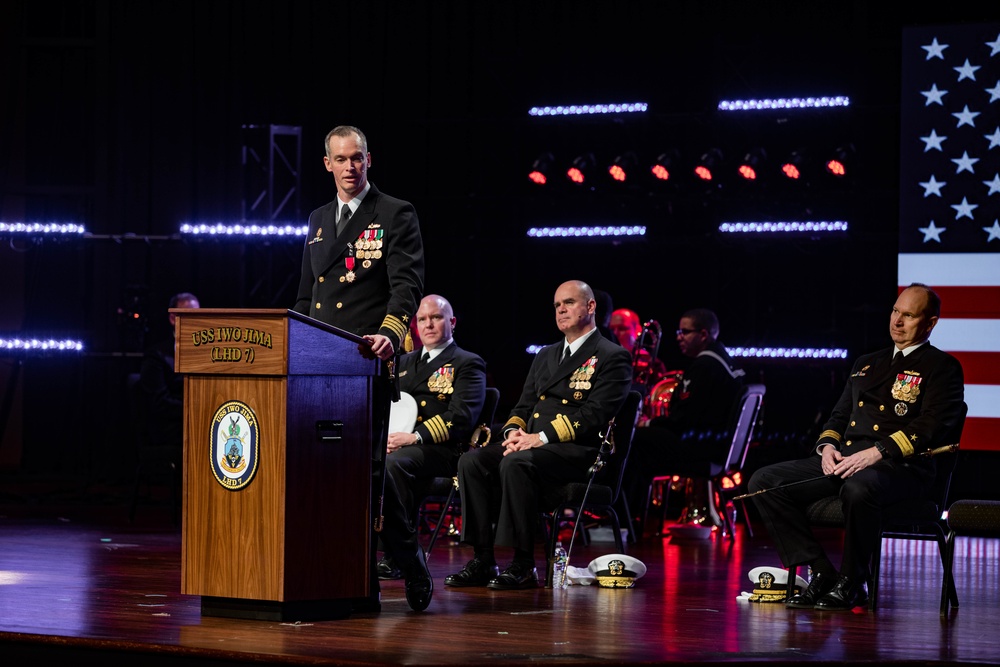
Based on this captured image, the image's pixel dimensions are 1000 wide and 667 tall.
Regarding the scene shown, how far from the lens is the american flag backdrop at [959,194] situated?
789 cm

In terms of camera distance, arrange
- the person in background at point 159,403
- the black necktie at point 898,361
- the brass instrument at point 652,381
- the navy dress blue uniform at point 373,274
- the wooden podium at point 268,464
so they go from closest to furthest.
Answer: the wooden podium at point 268,464
the navy dress blue uniform at point 373,274
the black necktie at point 898,361
the person in background at point 159,403
the brass instrument at point 652,381

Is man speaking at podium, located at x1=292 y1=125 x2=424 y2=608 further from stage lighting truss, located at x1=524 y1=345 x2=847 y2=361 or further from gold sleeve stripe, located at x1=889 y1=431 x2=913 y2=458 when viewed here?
stage lighting truss, located at x1=524 y1=345 x2=847 y2=361

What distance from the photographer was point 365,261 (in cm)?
439

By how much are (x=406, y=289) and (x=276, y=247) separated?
558 cm

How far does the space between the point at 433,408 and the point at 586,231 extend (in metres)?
4.10

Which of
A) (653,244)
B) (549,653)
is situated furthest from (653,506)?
(549,653)

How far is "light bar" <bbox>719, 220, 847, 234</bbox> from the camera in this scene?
9125mm

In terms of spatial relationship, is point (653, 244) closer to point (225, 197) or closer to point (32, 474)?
point (225, 197)

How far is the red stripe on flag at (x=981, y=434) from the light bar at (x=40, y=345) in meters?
6.14

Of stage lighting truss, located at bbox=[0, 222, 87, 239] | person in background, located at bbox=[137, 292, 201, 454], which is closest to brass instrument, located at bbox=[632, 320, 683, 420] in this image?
person in background, located at bbox=[137, 292, 201, 454]

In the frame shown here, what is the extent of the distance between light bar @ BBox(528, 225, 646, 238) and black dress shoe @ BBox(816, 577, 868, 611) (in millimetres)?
5175

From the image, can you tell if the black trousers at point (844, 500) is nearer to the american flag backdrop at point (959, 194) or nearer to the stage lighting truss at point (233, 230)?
the american flag backdrop at point (959, 194)

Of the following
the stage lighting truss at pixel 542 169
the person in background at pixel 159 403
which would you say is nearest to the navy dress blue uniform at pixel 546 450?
the person in background at pixel 159 403

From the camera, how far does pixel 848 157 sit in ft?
30.0
